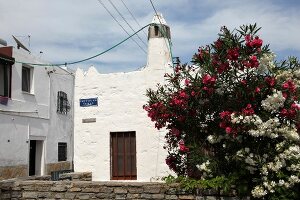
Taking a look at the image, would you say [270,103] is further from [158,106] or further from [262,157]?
[158,106]

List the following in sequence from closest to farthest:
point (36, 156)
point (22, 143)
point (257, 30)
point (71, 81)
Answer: point (257, 30)
point (22, 143)
point (36, 156)
point (71, 81)

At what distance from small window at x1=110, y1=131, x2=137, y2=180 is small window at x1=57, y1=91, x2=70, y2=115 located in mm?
9988

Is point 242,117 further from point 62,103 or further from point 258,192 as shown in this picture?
point 62,103

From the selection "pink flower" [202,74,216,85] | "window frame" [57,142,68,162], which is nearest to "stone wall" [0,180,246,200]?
"pink flower" [202,74,216,85]

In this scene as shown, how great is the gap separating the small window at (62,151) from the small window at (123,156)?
Result: 1002 cm

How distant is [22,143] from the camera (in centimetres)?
1717

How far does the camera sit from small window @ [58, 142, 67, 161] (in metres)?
20.4

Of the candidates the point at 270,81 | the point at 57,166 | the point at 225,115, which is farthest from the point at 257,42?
the point at 57,166

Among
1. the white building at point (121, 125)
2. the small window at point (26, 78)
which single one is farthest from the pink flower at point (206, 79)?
the small window at point (26, 78)

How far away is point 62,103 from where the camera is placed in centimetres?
2078

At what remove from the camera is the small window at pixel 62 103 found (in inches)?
803

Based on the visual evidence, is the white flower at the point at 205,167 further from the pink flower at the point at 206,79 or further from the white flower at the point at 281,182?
the pink flower at the point at 206,79

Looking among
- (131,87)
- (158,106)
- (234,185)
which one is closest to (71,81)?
(131,87)

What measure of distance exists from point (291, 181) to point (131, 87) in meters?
5.78
